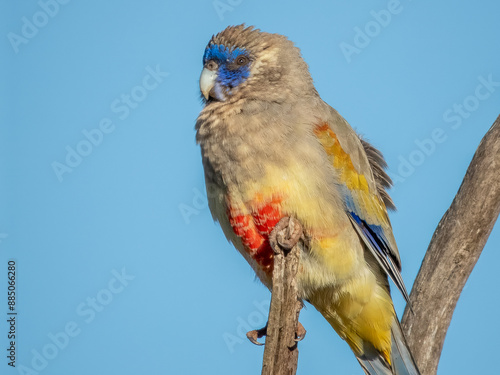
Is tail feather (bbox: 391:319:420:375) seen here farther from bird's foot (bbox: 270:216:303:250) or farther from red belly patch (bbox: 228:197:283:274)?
bird's foot (bbox: 270:216:303:250)

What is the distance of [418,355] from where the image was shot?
6531 mm

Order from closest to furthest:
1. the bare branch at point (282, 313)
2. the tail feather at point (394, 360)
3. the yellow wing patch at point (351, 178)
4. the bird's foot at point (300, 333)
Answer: the bare branch at point (282, 313), the bird's foot at point (300, 333), the yellow wing patch at point (351, 178), the tail feather at point (394, 360)

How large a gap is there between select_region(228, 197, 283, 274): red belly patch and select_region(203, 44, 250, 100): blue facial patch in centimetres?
126

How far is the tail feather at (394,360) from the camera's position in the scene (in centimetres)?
629

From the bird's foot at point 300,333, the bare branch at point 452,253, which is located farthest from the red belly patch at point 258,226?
the bare branch at point 452,253

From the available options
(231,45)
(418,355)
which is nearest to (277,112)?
(231,45)

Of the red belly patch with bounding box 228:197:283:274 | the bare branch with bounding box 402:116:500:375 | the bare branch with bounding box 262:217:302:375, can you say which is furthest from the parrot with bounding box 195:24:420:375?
the bare branch with bounding box 262:217:302:375

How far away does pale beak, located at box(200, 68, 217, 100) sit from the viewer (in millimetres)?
6141

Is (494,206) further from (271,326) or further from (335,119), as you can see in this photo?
(271,326)

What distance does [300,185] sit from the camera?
5.46m

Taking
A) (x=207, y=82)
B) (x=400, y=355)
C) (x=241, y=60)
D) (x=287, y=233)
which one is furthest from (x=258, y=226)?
(x=400, y=355)

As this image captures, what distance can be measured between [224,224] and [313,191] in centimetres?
106

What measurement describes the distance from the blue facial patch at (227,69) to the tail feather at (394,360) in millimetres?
3007

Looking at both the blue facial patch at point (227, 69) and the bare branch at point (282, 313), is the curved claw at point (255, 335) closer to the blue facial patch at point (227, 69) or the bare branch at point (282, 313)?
the bare branch at point (282, 313)
